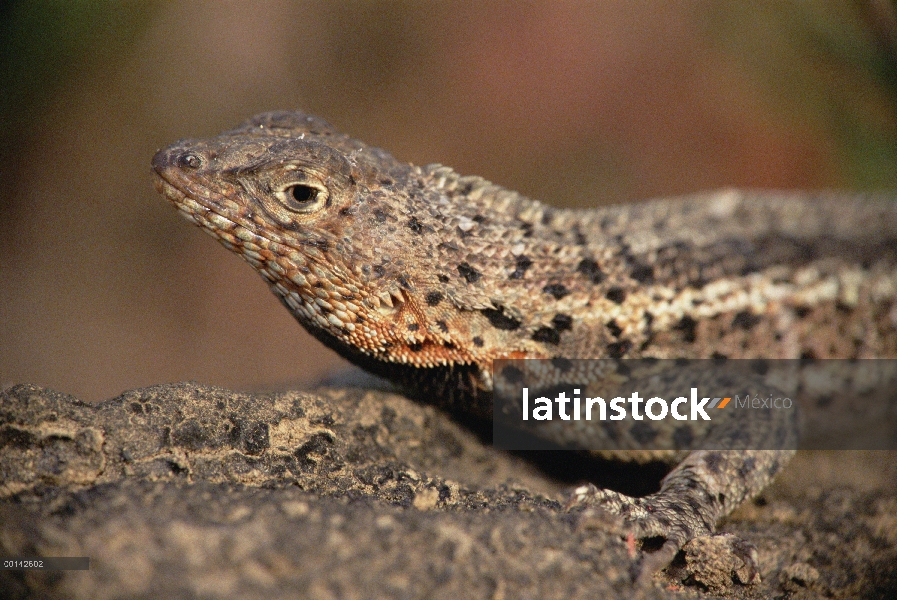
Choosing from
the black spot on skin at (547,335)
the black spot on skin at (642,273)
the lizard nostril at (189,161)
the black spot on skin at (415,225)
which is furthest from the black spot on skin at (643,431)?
the lizard nostril at (189,161)

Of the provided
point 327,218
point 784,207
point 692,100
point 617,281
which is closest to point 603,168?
point 692,100

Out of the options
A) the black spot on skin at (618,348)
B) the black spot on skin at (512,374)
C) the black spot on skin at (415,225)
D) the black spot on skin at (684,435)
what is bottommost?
the black spot on skin at (684,435)

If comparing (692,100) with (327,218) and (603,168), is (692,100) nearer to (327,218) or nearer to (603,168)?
(603,168)

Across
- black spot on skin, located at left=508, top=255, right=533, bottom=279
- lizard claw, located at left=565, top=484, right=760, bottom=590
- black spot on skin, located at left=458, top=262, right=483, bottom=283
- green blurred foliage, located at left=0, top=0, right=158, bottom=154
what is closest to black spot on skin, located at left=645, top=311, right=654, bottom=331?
black spot on skin, located at left=508, top=255, right=533, bottom=279

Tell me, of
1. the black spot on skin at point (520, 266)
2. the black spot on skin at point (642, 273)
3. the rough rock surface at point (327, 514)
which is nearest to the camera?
the rough rock surface at point (327, 514)

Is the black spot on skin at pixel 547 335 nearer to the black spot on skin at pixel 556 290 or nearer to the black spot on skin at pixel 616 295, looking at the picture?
the black spot on skin at pixel 556 290

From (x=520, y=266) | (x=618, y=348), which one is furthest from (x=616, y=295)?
(x=520, y=266)
